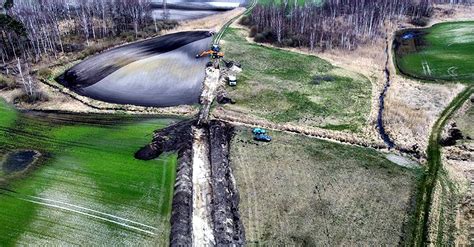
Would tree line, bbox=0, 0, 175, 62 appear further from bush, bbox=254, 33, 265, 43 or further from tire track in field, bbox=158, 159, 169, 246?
tire track in field, bbox=158, 159, 169, 246

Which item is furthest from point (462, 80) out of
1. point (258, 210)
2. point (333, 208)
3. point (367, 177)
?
point (258, 210)

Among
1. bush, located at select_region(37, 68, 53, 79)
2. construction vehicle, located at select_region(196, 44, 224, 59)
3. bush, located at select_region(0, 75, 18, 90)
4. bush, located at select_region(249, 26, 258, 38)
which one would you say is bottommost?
bush, located at select_region(0, 75, 18, 90)

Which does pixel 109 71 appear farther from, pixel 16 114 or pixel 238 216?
pixel 238 216

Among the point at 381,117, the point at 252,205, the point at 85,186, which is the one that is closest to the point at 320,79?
the point at 381,117

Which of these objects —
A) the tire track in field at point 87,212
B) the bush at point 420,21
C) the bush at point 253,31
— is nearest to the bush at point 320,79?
the bush at point 253,31

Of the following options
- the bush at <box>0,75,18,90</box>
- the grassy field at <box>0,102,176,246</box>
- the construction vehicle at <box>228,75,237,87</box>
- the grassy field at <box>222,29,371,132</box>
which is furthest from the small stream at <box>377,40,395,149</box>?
the bush at <box>0,75,18,90</box>
